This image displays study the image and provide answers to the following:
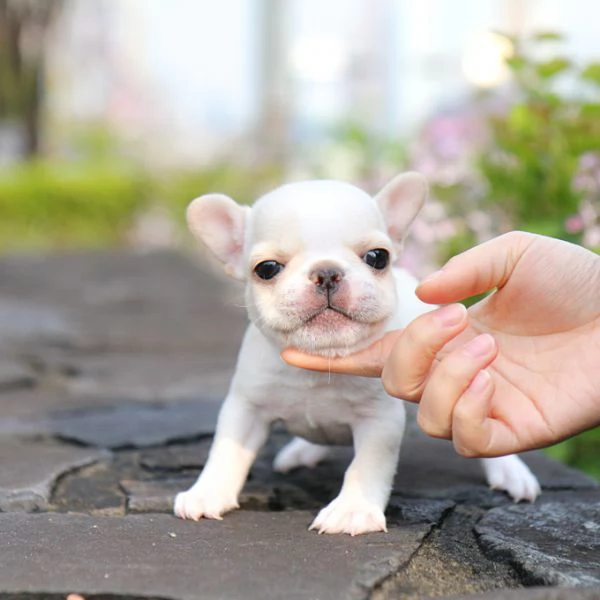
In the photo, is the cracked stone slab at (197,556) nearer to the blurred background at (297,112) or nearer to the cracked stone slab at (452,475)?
the cracked stone slab at (452,475)

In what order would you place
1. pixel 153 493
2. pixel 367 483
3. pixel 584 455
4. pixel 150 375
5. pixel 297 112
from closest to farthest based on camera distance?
pixel 367 483
pixel 153 493
pixel 584 455
pixel 150 375
pixel 297 112

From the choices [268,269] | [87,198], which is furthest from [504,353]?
[87,198]

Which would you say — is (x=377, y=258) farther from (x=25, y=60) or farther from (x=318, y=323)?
(x=25, y=60)

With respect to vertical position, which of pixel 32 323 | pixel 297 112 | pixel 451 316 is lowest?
pixel 32 323

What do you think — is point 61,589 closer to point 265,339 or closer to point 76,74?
point 265,339

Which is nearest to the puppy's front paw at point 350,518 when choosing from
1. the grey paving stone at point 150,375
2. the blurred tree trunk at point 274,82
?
the grey paving stone at point 150,375

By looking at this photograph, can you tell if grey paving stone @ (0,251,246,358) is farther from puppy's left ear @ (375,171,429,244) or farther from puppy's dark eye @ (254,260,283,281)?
puppy's dark eye @ (254,260,283,281)

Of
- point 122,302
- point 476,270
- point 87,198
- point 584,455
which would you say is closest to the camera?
point 476,270
